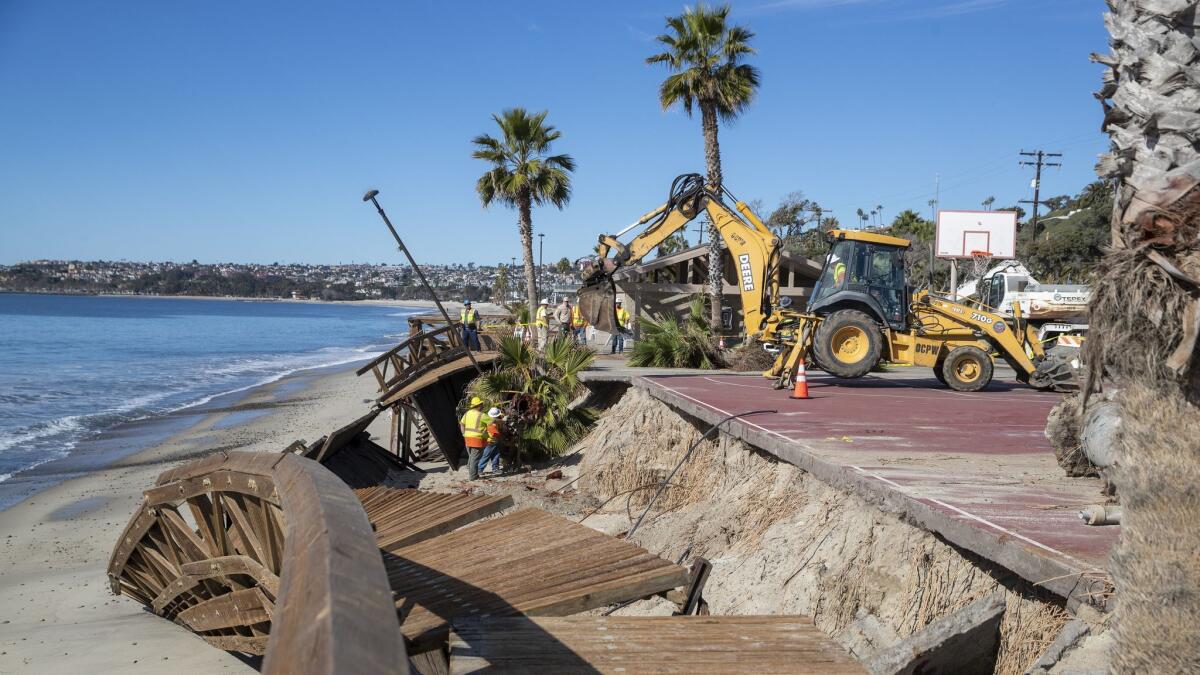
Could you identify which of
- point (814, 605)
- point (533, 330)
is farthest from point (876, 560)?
point (533, 330)

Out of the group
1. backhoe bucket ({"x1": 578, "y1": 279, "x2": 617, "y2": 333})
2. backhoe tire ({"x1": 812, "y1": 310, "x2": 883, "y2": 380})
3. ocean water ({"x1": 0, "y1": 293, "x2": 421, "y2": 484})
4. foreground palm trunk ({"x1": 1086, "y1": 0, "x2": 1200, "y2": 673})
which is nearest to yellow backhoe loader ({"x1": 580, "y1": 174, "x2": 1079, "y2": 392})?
backhoe tire ({"x1": 812, "y1": 310, "x2": 883, "y2": 380})

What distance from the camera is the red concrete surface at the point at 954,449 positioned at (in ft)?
17.6

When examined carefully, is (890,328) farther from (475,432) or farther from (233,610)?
(233,610)

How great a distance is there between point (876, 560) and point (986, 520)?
2.91 feet

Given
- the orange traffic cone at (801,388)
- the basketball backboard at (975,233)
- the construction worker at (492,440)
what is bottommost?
the construction worker at (492,440)

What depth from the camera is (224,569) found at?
588 centimetres

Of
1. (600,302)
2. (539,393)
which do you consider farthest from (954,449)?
(600,302)

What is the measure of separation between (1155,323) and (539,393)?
567 inches

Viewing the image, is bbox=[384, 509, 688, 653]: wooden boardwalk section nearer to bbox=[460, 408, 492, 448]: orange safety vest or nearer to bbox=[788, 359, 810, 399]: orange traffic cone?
bbox=[788, 359, 810, 399]: orange traffic cone

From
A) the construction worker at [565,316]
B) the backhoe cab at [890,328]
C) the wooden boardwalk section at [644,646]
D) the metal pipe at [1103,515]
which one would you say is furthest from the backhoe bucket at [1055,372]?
the wooden boardwalk section at [644,646]

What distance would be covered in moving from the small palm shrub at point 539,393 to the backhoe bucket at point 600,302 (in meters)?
1.60

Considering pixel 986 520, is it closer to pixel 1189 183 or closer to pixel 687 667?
pixel 1189 183

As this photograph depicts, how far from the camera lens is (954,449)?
913 cm

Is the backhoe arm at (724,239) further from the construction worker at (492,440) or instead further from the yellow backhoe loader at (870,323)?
the construction worker at (492,440)
